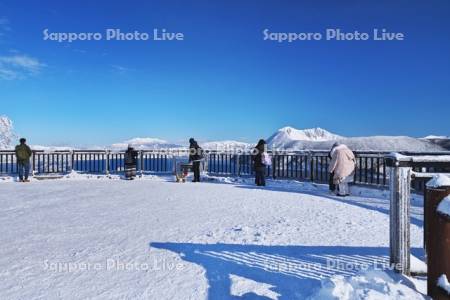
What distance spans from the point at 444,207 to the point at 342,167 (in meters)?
8.23

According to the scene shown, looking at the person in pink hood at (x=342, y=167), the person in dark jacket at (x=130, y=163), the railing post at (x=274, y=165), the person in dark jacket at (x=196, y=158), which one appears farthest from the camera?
the person in dark jacket at (x=130, y=163)

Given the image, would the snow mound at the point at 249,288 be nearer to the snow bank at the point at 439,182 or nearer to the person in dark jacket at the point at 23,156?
the snow bank at the point at 439,182

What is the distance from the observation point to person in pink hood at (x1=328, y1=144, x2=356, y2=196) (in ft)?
36.1

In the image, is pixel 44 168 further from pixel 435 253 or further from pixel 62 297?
pixel 435 253

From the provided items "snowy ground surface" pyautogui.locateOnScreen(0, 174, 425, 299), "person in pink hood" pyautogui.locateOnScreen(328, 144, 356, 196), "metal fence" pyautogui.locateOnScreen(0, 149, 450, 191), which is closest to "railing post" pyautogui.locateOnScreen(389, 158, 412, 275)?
"snowy ground surface" pyautogui.locateOnScreen(0, 174, 425, 299)

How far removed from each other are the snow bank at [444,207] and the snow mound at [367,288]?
760 millimetres

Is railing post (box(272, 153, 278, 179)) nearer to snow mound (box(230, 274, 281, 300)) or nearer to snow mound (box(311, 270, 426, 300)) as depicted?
snow mound (box(230, 274, 281, 300))

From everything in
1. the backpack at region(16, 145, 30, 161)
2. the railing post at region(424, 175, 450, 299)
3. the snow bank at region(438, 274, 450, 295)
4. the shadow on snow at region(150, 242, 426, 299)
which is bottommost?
the shadow on snow at region(150, 242, 426, 299)

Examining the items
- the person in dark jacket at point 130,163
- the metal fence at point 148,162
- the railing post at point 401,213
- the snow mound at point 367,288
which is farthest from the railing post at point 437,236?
the person in dark jacket at point 130,163

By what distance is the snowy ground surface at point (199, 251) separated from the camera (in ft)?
11.4

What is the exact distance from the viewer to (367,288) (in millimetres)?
3195

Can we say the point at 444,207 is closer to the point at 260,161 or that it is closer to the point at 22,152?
the point at 260,161

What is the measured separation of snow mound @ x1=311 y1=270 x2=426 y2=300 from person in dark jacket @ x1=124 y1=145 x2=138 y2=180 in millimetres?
14693

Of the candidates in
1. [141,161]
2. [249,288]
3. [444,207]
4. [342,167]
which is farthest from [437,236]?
[141,161]
